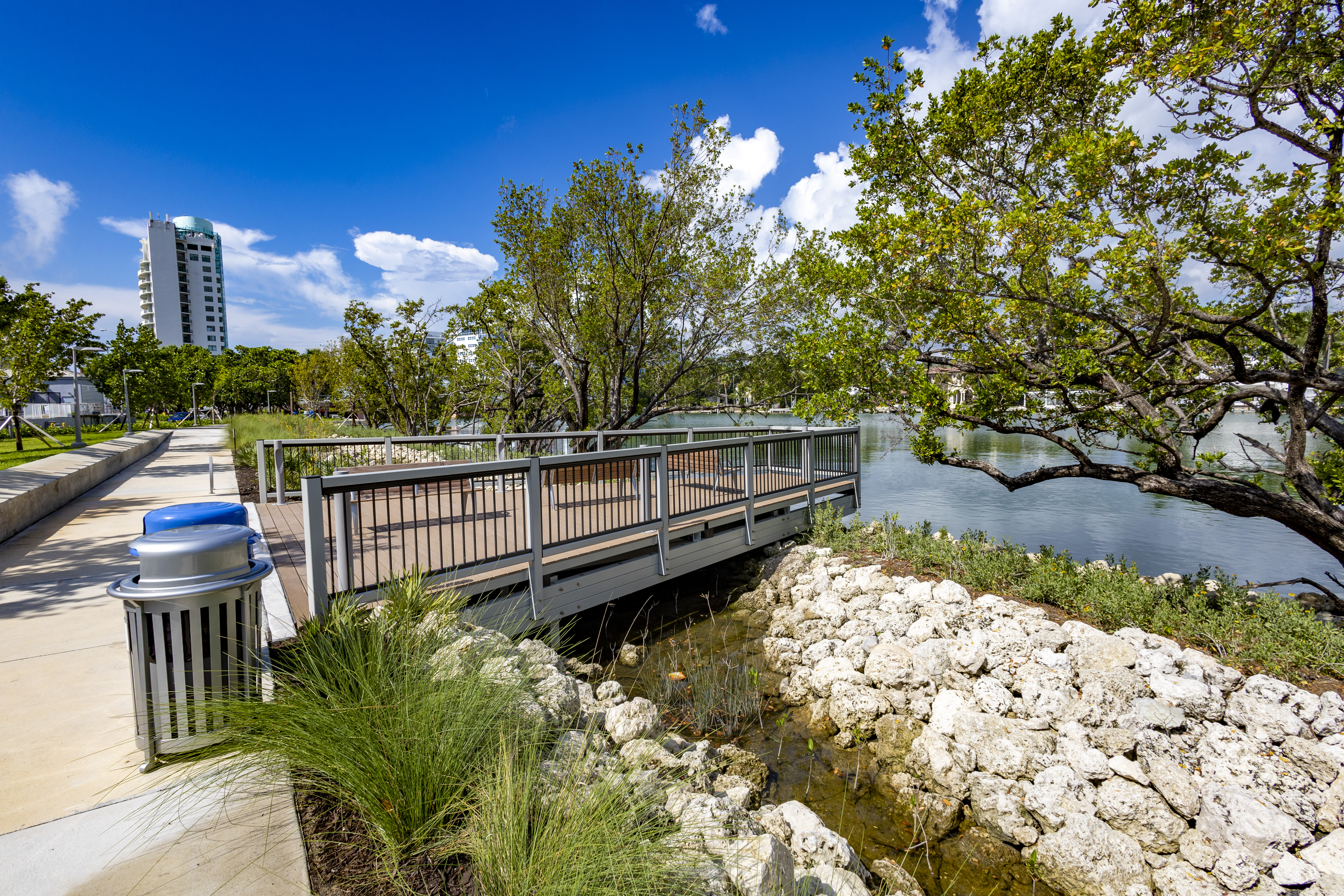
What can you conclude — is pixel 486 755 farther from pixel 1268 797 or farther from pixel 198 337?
pixel 198 337

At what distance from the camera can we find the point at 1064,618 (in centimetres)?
645

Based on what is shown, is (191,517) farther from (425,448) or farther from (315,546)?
(425,448)

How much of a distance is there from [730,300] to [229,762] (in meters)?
13.2

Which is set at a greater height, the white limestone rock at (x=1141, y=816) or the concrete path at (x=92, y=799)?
the concrete path at (x=92, y=799)

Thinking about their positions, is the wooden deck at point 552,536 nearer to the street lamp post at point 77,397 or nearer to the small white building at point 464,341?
the small white building at point 464,341

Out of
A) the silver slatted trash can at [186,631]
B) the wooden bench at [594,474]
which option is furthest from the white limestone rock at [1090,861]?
the silver slatted trash can at [186,631]

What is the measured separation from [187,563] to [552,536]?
426 cm

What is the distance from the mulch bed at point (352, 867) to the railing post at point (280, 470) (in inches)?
339

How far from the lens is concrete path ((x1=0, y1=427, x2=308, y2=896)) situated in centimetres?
224

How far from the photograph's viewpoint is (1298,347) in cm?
723

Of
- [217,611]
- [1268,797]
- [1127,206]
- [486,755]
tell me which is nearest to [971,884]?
[1268,797]

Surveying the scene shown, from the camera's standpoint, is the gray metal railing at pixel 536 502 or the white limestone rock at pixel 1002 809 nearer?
the white limestone rock at pixel 1002 809

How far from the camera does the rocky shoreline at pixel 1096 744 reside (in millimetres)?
4070

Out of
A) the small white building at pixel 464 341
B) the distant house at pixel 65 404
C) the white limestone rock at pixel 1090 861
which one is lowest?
the white limestone rock at pixel 1090 861
